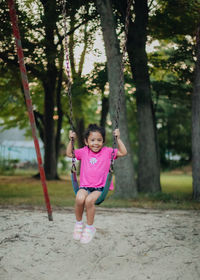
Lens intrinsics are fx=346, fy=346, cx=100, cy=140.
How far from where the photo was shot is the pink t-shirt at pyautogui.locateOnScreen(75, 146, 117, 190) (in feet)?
16.0

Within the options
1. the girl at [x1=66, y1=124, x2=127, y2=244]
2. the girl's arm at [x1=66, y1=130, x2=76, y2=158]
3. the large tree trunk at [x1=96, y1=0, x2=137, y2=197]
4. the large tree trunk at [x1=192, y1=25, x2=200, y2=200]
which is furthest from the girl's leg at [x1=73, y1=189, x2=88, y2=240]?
the large tree trunk at [x1=192, y1=25, x2=200, y2=200]

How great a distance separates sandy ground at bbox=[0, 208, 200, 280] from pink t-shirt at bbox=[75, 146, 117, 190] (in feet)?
4.23

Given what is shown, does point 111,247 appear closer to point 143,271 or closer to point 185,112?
point 143,271

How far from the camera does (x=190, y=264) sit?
5094 millimetres

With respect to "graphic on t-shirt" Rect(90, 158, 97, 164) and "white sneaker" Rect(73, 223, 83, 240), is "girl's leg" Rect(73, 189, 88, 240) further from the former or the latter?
"graphic on t-shirt" Rect(90, 158, 97, 164)

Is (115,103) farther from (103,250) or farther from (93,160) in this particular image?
(93,160)

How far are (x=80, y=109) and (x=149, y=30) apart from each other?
7.84 m

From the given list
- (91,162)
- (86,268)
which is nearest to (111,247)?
(86,268)

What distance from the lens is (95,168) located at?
192 inches

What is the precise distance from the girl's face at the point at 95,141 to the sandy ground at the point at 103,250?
1.79m

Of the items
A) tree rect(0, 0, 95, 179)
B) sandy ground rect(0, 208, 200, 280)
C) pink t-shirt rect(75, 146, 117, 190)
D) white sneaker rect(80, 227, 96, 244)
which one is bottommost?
sandy ground rect(0, 208, 200, 280)

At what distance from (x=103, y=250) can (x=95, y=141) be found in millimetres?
1989

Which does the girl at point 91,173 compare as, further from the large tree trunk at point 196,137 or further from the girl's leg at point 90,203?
the large tree trunk at point 196,137

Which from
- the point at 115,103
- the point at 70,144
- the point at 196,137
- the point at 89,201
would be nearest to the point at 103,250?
the point at 89,201
